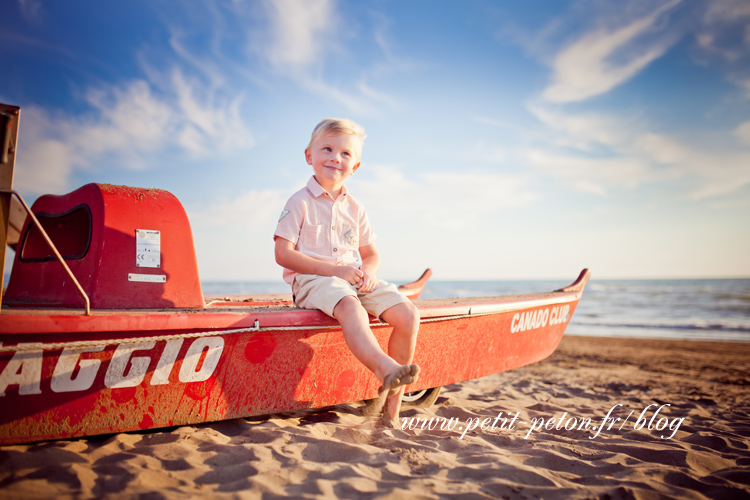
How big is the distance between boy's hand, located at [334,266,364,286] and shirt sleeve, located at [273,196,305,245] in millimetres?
324

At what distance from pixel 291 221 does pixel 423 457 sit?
4.63 ft

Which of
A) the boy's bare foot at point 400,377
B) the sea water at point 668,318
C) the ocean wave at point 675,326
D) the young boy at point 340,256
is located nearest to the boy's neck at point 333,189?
the young boy at point 340,256

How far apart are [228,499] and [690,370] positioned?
6.44m

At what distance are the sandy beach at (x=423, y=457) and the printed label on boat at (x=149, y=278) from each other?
0.79m

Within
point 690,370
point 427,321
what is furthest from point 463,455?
point 690,370

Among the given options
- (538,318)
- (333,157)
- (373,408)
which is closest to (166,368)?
(373,408)

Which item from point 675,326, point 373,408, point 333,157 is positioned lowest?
point 675,326

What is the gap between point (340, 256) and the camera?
2.56 meters

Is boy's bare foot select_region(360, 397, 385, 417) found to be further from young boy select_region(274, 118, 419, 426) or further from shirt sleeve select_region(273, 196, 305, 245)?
shirt sleeve select_region(273, 196, 305, 245)

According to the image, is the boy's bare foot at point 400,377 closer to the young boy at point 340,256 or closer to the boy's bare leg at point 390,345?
the boy's bare leg at point 390,345

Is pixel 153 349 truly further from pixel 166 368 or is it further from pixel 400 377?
pixel 400 377

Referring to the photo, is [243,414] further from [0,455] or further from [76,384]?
[0,455]

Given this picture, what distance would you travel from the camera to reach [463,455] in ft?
6.66

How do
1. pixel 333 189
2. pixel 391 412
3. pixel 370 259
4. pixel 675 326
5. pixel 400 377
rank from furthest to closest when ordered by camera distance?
pixel 675 326 < pixel 370 259 < pixel 333 189 < pixel 391 412 < pixel 400 377
